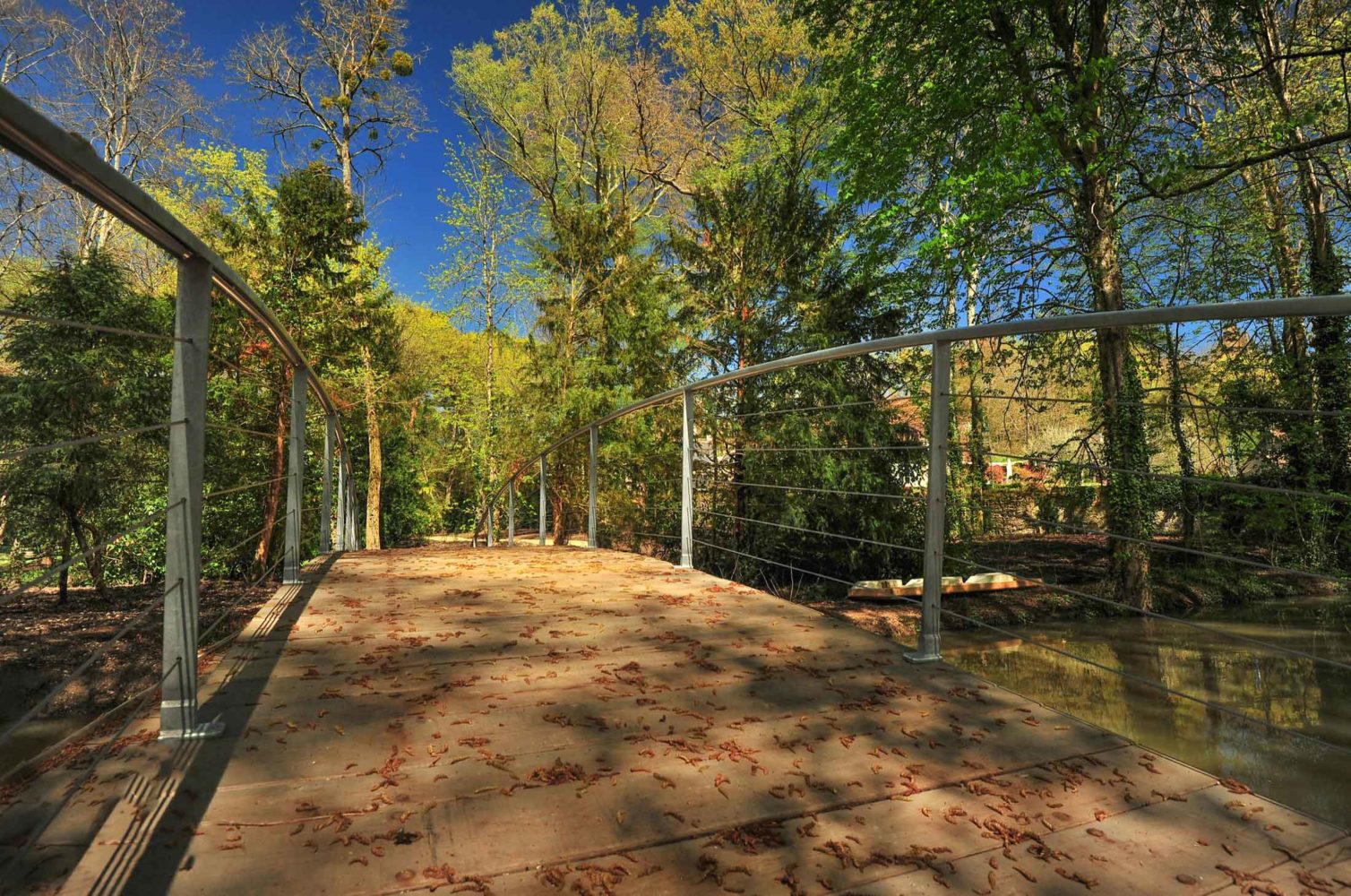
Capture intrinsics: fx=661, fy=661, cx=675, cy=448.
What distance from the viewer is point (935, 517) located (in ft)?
7.20

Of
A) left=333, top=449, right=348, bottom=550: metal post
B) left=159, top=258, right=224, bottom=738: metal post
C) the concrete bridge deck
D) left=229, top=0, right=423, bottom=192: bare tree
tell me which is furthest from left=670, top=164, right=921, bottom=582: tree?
left=159, top=258, right=224, bottom=738: metal post

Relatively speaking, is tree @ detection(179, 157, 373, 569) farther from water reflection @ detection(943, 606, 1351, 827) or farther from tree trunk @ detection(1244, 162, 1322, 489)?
tree trunk @ detection(1244, 162, 1322, 489)

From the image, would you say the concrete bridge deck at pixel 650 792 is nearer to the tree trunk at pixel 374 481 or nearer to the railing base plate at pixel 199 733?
the railing base plate at pixel 199 733

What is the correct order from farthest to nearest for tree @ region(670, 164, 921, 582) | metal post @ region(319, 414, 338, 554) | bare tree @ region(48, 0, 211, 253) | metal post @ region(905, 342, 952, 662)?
bare tree @ region(48, 0, 211, 253)
tree @ region(670, 164, 921, 582)
metal post @ region(319, 414, 338, 554)
metal post @ region(905, 342, 952, 662)

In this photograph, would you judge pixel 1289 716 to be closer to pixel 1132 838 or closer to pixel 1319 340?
pixel 1132 838

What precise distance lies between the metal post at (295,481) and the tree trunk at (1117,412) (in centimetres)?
819

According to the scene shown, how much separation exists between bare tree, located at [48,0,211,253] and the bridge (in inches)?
599

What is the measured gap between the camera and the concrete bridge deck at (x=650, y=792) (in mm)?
1116

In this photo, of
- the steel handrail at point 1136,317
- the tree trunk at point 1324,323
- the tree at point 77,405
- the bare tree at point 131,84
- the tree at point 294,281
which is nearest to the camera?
the steel handrail at point 1136,317

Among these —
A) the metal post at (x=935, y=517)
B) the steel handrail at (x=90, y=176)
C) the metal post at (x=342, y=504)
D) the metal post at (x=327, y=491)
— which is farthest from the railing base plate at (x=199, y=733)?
the metal post at (x=342, y=504)

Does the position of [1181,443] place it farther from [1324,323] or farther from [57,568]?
[57,568]

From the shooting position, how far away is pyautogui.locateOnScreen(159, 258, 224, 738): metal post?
1.54m

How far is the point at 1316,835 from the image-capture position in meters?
1.23

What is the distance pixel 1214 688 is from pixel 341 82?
54.3 ft
